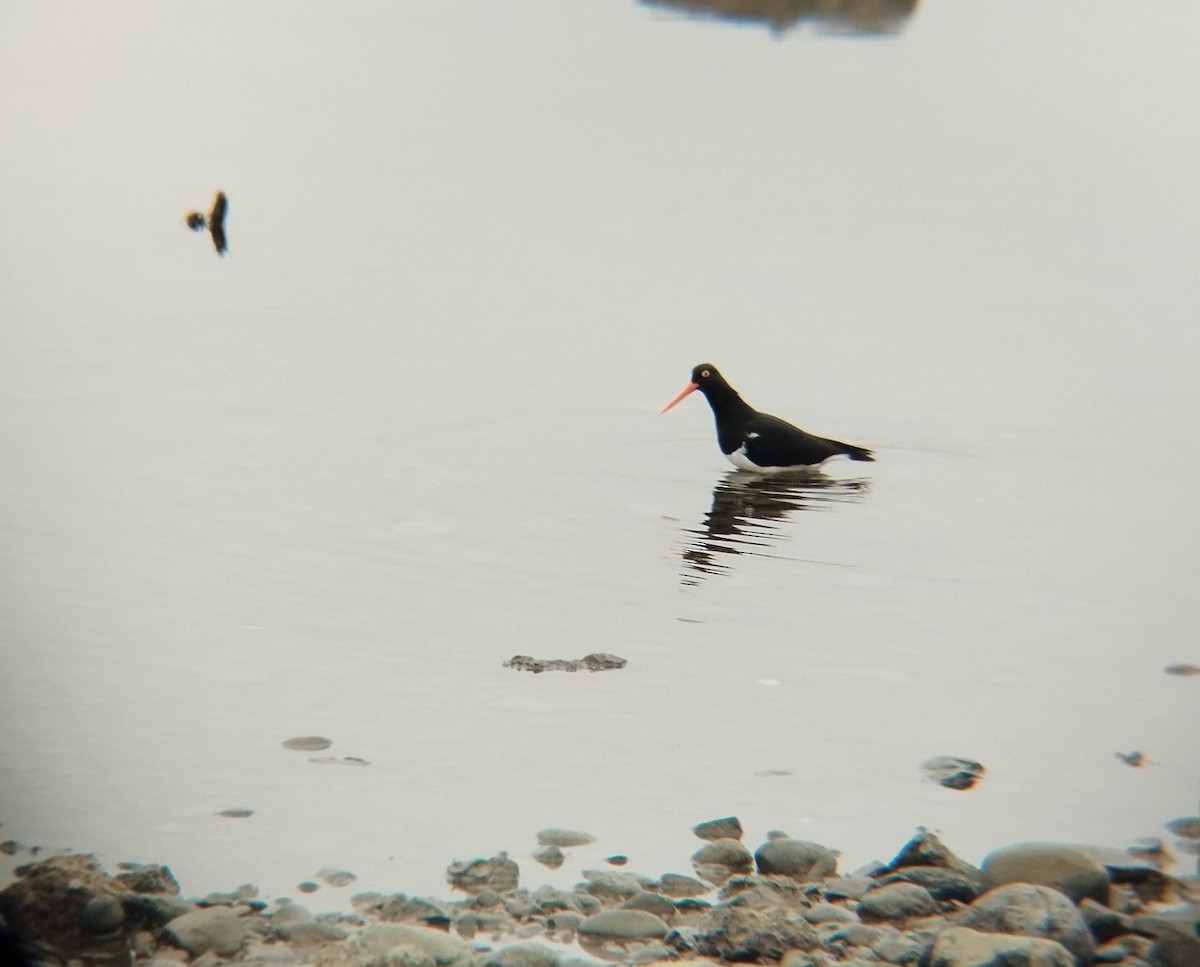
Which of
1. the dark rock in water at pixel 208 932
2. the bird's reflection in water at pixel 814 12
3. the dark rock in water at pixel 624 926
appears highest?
the bird's reflection in water at pixel 814 12

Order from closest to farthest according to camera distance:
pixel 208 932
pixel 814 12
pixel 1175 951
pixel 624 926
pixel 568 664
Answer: pixel 1175 951 < pixel 208 932 < pixel 624 926 < pixel 568 664 < pixel 814 12

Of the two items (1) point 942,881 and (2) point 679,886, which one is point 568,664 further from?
(1) point 942,881

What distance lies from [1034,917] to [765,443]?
7353 millimetres

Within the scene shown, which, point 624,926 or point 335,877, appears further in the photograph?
point 335,877

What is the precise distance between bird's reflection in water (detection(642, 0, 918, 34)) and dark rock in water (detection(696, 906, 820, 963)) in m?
31.4

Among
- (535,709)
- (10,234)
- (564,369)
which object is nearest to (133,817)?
(535,709)

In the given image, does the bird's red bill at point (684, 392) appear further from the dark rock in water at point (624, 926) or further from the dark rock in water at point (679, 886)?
the dark rock in water at point (624, 926)

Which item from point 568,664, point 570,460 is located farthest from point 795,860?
point 570,460

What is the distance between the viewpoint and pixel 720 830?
7.51 m

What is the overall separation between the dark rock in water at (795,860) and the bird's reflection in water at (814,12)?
30.8 meters

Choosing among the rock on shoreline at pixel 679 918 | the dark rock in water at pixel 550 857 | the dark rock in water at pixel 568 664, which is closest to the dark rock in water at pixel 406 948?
the rock on shoreline at pixel 679 918

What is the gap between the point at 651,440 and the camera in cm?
1431

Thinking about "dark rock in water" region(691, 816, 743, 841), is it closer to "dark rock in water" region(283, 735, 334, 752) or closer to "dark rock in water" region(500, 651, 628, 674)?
"dark rock in water" region(283, 735, 334, 752)

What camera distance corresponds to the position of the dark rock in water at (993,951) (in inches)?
242
